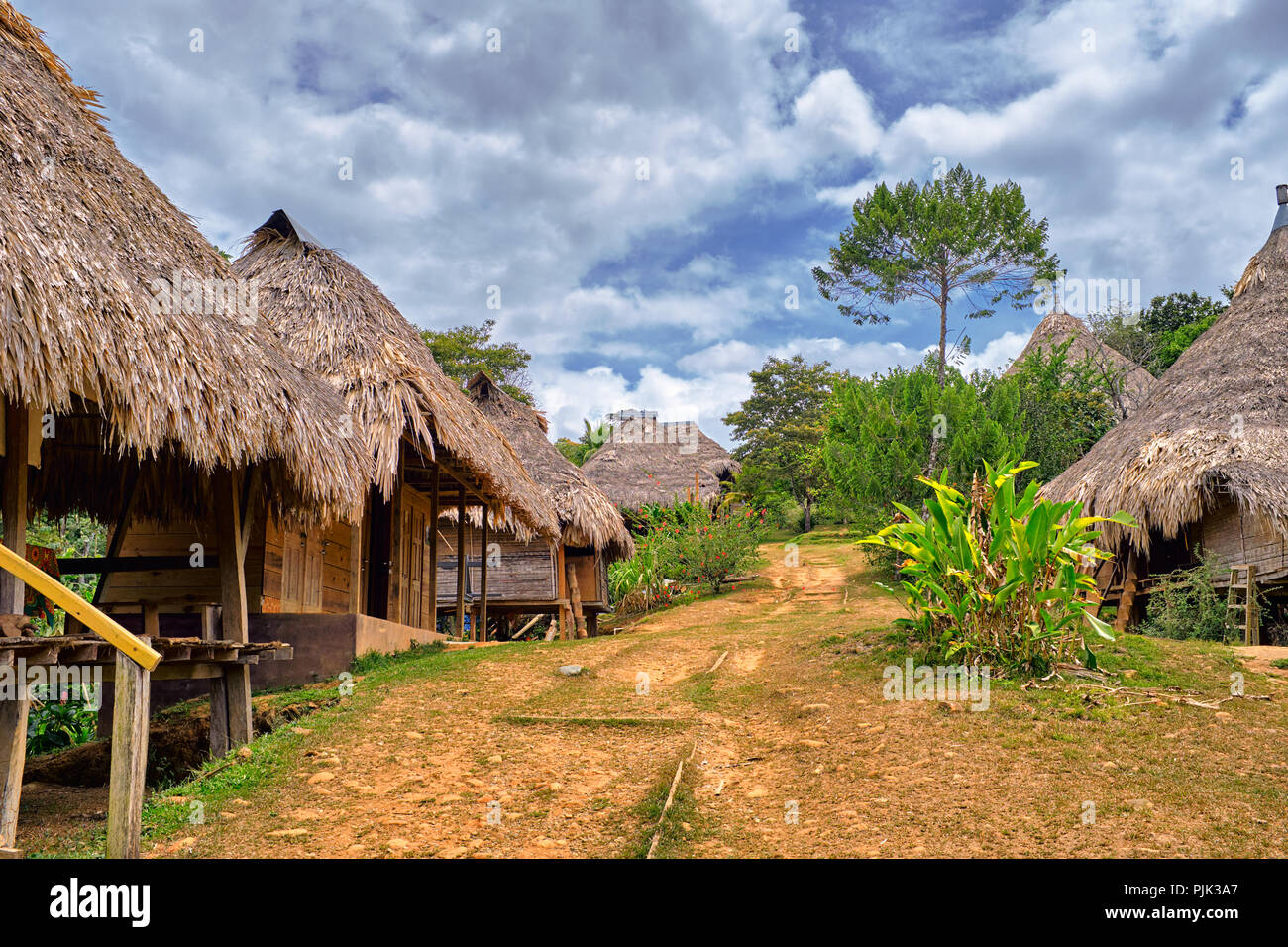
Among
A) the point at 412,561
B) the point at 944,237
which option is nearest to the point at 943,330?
the point at 944,237

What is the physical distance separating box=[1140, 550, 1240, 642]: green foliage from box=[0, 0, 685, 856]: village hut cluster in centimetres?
751

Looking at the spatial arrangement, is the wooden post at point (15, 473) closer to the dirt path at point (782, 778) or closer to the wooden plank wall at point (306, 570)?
the dirt path at point (782, 778)

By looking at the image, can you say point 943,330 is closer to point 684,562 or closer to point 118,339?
point 684,562

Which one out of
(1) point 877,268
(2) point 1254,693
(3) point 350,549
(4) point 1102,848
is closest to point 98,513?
(3) point 350,549

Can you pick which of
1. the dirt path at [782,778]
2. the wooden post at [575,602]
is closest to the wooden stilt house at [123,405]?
the dirt path at [782,778]

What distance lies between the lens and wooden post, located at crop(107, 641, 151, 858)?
158 inches

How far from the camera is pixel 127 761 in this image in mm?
4090

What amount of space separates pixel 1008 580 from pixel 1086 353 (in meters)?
19.6

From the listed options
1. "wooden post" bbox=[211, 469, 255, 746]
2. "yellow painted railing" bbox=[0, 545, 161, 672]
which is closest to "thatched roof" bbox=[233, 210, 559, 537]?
"wooden post" bbox=[211, 469, 255, 746]

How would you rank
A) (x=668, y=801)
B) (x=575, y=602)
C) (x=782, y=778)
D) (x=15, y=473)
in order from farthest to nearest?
(x=575, y=602)
(x=15, y=473)
(x=782, y=778)
(x=668, y=801)

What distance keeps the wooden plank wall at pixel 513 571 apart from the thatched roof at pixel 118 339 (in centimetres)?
867

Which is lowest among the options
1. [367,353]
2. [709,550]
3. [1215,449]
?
[709,550]

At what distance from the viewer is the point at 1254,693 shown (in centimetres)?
616

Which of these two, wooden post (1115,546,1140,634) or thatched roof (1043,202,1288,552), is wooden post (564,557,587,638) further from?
wooden post (1115,546,1140,634)
